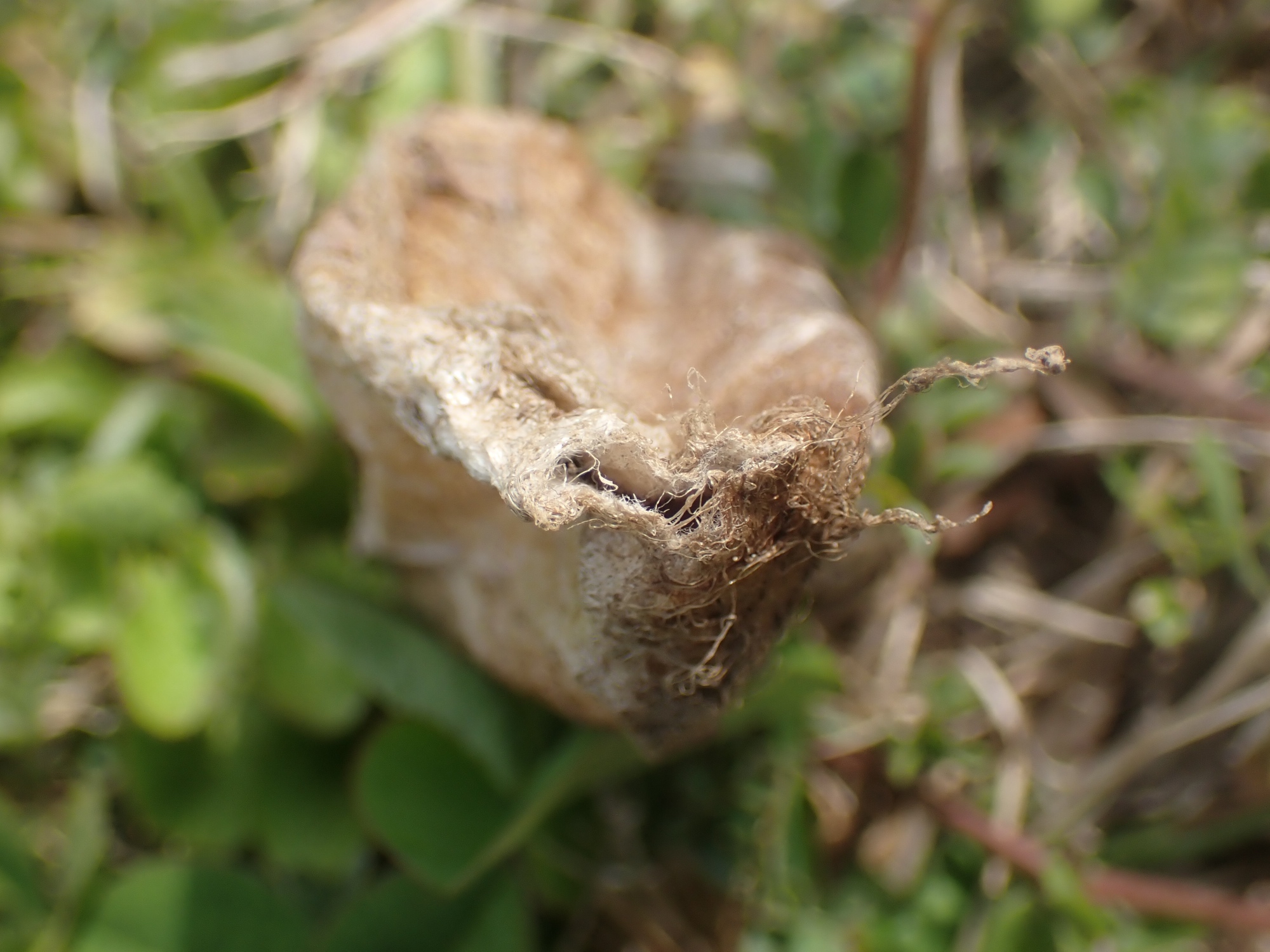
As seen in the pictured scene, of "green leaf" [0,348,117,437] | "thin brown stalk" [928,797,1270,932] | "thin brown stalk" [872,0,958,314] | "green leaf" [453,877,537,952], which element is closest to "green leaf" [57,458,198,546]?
"green leaf" [0,348,117,437]

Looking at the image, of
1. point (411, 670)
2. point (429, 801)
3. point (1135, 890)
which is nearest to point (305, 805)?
point (429, 801)

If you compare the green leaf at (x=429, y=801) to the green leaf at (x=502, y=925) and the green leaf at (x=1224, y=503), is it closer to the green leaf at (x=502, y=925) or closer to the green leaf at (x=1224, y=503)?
the green leaf at (x=502, y=925)

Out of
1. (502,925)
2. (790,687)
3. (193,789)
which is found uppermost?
(790,687)

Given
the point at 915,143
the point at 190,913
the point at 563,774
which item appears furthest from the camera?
the point at 915,143

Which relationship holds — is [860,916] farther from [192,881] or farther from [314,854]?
[192,881]

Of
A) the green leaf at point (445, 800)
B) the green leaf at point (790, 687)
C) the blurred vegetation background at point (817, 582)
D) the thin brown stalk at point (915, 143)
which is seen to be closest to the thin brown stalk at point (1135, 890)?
the blurred vegetation background at point (817, 582)

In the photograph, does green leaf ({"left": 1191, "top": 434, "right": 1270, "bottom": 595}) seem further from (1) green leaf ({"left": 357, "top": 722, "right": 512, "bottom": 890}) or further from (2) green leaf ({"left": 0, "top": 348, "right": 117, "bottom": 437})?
(2) green leaf ({"left": 0, "top": 348, "right": 117, "bottom": 437})

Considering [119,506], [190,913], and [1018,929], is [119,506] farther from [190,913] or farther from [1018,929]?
[1018,929]


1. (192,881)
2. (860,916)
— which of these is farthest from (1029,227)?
(192,881)
